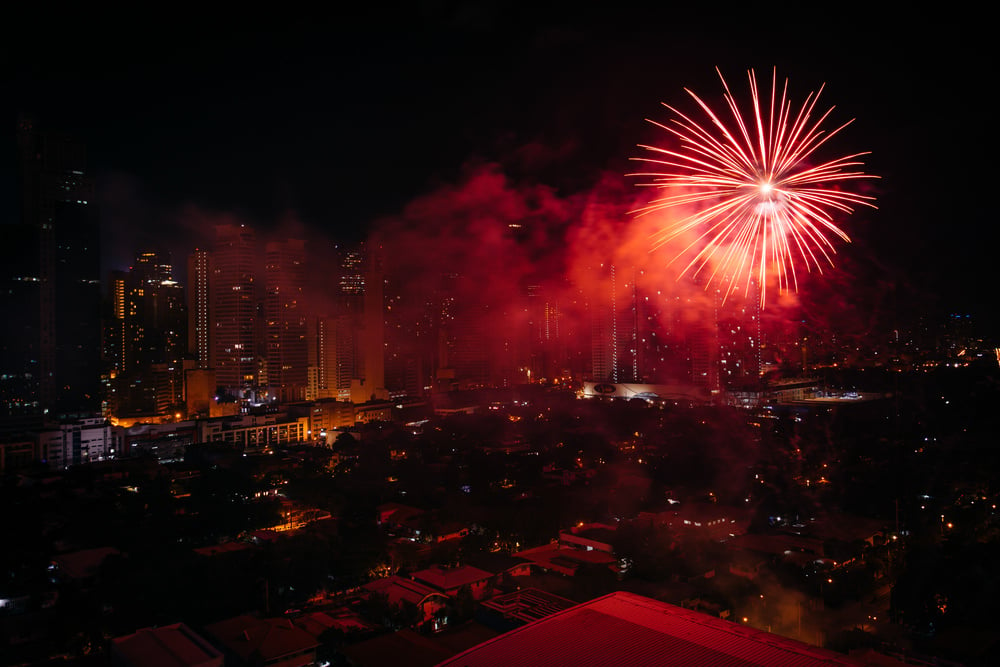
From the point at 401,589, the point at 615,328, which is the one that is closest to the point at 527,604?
the point at 401,589

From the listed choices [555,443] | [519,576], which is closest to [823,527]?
[519,576]

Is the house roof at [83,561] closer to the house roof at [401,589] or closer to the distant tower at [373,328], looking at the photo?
the house roof at [401,589]

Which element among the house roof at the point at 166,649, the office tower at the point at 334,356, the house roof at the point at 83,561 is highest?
the office tower at the point at 334,356

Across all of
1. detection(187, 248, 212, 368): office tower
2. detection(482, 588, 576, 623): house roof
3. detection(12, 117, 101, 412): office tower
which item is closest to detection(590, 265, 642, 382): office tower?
detection(482, 588, 576, 623): house roof

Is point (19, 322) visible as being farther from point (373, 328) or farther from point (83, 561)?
point (83, 561)

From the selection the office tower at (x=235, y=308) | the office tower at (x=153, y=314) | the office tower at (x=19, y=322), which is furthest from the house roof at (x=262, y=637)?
the office tower at (x=153, y=314)

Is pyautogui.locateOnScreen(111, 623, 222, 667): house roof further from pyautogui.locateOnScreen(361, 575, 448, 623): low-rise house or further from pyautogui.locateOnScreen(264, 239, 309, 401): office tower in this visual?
pyautogui.locateOnScreen(264, 239, 309, 401): office tower

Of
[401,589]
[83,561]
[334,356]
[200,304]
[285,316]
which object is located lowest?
[401,589]
